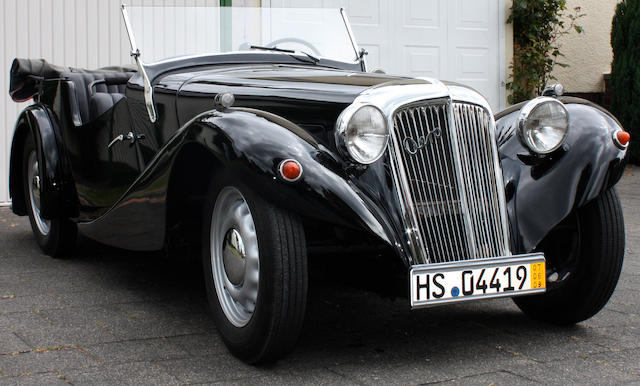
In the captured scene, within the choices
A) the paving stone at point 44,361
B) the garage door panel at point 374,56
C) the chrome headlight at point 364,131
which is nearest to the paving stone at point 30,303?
the paving stone at point 44,361

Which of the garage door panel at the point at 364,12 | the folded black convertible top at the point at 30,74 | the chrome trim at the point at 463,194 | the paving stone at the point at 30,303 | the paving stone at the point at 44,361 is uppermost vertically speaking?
the garage door panel at the point at 364,12

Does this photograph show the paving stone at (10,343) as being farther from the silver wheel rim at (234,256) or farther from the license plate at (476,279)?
the license plate at (476,279)

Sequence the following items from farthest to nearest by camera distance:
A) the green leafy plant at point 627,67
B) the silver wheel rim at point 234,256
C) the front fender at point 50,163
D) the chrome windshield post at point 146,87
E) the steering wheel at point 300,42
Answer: the green leafy plant at point 627,67 → the front fender at point 50,163 → the steering wheel at point 300,42 → the chrome windshield post at point 146,87 → the silver wheel rim at point 234,256

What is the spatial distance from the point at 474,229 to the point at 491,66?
281 inches

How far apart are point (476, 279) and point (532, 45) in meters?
7.82

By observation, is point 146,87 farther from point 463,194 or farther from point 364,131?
point 463,194

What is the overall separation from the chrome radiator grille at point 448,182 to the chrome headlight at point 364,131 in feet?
0.34

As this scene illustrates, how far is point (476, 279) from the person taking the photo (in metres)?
2.78

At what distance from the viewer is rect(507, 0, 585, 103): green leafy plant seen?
382 inches

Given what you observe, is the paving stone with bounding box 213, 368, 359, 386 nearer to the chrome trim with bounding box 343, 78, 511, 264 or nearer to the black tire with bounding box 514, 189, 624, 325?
the chrome trim with bounding box 343, 78, 511, 264

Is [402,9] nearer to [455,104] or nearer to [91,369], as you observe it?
[455,104]

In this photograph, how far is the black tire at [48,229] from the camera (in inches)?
192

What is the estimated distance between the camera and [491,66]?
9.70 meters

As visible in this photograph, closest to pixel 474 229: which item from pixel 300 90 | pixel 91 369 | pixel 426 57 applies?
pixel 300 90
